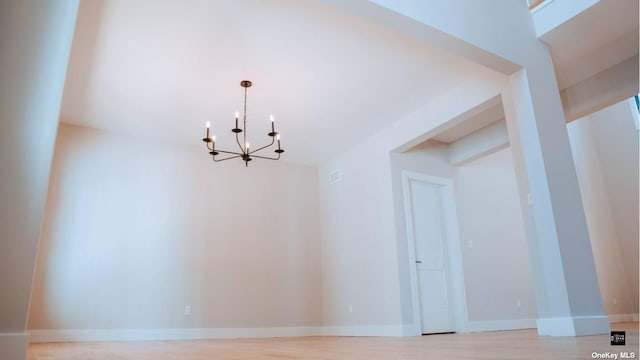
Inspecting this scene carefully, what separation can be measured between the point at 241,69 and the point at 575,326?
10.8 feet

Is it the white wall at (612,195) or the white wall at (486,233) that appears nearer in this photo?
the white wall at (486,233)

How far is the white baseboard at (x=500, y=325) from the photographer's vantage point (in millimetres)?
5277

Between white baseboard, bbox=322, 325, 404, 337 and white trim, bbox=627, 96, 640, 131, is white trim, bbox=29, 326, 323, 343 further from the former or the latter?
white trim, bbox=627, 96, 640, 131

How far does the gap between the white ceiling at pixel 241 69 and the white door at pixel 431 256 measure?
1.12 metres

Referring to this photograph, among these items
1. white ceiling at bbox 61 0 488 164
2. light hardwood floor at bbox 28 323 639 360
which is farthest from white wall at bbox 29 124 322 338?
light hardwood floor at bbox 28 323 639 360

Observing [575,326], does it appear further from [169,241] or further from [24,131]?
[169,241]

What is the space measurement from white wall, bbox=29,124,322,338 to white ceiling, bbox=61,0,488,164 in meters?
0.52

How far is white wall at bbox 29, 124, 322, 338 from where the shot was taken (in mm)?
4621

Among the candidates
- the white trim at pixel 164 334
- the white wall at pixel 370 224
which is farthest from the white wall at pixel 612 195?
the white trim at pixel 164 334

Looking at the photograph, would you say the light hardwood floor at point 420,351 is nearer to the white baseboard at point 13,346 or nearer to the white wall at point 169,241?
the white baseboard at point 13,346

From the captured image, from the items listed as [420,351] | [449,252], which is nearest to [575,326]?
[420,351]

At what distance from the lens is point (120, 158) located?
5.18 metres

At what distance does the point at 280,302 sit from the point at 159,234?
182 cm

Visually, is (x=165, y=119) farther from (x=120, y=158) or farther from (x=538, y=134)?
(x=538, y=134)
